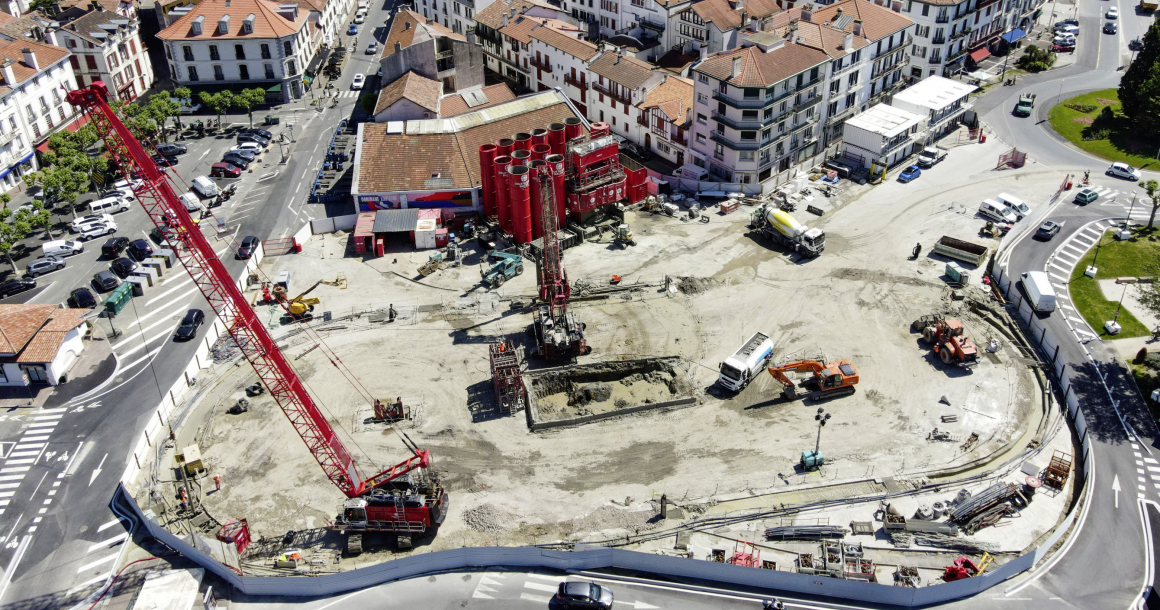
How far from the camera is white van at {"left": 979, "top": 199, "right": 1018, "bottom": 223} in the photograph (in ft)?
302

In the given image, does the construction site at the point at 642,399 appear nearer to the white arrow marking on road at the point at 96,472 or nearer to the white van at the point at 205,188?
the white arrow marking on road at the point at 96,472

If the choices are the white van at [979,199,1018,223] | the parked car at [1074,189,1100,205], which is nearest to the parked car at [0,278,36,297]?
the white van at [979,199,1018,223]

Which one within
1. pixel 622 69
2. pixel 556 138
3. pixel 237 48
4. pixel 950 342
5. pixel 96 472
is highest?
pixel 237 48

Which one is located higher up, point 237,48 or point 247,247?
point 237,48

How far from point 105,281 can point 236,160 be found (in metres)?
27.8

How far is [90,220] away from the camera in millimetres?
93750

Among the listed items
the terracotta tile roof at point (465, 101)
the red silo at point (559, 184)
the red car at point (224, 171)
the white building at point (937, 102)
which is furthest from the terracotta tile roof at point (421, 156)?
the white building at point (937, 102)

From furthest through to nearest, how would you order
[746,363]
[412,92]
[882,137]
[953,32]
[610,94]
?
[953,32], [610,94], [412,92], [882,137], [746,363]

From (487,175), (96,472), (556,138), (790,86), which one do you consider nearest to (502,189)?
(487,175)

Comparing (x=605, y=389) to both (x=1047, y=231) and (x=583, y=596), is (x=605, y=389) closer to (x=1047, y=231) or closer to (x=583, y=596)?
(x=583, y=596)

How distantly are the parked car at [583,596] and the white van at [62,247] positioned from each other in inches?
2700

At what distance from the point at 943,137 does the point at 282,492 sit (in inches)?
3637

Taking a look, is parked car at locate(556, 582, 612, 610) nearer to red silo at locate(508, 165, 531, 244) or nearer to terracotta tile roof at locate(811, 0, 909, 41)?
red silo at locate(508, 165, 531, 244)

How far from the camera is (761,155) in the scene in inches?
3844
